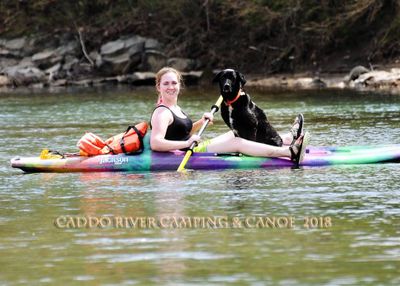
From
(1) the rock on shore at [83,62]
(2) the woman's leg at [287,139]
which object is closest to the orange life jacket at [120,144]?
(2) the woman's leg at [287,139]

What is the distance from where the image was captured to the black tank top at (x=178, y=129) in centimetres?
1240

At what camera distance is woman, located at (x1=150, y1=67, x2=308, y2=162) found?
12.2 metres

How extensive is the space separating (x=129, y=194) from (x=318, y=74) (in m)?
23.7

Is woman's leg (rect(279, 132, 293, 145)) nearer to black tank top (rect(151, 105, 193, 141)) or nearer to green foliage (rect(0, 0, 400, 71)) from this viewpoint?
black tank top (rect(151, 105, 193, 141))

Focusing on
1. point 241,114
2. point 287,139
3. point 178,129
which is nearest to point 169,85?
point 178,129

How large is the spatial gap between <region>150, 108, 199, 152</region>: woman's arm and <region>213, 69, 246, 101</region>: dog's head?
58 cm

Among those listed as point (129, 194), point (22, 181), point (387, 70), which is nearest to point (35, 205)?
point (129, 194)

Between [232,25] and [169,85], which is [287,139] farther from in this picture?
[232,25]

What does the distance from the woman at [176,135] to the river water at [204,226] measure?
0.29 m

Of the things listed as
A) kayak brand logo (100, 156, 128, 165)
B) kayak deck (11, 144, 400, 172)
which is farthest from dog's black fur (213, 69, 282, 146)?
kayak brand logo (100, 156, 128, 165)

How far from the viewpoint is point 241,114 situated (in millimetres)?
12227

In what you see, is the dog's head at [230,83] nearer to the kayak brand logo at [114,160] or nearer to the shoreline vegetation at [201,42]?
the kayak brand logo at [114,160]

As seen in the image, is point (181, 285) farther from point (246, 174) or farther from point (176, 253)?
point (246, 174)

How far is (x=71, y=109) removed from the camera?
81.1ft
